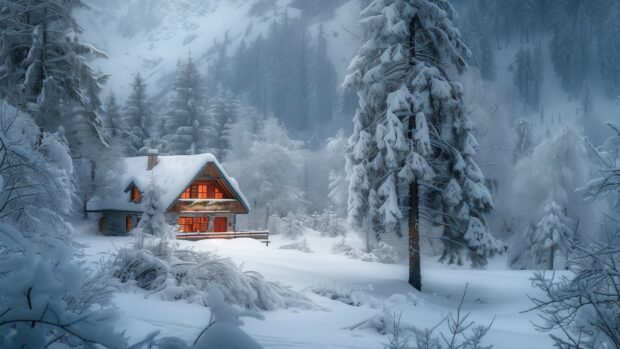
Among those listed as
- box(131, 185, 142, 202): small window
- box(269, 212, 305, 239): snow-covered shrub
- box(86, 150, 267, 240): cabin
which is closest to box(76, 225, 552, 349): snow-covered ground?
box(86, 150, 267, 240): cabin

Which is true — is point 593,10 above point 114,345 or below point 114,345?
above

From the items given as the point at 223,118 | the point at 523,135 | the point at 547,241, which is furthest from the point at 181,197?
the point at 523,135

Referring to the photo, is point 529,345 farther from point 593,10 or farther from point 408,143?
point 593,10

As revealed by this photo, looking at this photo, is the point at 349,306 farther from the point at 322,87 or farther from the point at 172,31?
the point at 172,31

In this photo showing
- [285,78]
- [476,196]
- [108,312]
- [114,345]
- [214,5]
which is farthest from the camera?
[214,5]

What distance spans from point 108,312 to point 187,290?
656 cm

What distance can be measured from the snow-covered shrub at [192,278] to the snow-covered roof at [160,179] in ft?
63.5

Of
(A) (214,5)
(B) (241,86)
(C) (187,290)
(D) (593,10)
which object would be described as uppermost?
(A) (214,5)

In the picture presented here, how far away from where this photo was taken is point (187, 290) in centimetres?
800

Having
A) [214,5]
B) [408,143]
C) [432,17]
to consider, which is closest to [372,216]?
[408,143]

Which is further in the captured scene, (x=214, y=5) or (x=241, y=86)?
(x=214, y=5)

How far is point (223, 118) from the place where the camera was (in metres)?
50.6

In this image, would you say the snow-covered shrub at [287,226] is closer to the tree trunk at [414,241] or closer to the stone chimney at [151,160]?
the stone chimney at [151,160]

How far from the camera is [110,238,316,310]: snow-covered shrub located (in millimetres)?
8219
